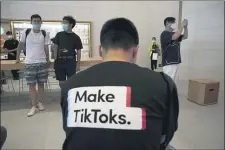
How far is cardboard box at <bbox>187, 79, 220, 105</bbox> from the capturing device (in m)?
2.95

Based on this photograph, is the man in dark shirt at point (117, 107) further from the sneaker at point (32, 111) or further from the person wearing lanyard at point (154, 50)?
the person wearing lanyard at point (154, 50)

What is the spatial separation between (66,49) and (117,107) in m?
2.02

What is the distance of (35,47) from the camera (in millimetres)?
2164

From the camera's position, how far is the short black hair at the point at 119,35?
0.73 meters

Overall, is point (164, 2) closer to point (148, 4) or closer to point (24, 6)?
point (148, 4)

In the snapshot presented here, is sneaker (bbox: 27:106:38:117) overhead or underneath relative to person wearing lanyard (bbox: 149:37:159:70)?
underneath

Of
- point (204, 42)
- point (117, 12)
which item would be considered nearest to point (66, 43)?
point (204, 42)

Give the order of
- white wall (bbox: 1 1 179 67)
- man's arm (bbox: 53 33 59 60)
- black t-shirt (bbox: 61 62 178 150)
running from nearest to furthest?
black t-shirt (bbox: 61 62 178 150), man's arm (bbox: 53 33 59 60), white wall (bbox: 1 1 179 67)

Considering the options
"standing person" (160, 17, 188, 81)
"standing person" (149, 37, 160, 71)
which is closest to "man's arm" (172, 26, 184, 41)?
"standing person" (160, 17, 188, 81)

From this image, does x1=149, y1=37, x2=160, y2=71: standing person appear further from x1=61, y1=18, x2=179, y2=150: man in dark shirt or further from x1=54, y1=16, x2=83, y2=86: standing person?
x1=61, y1=18, x2=179, y2=150: man in dark shirt

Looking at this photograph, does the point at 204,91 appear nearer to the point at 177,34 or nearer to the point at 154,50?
the point at 177,34

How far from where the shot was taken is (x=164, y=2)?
4.99 metres

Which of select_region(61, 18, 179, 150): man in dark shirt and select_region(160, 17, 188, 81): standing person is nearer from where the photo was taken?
select_region(61, 18, 179, 150): man in dark shirt

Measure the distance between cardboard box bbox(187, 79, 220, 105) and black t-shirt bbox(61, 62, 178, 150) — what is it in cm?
256
